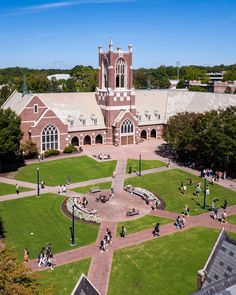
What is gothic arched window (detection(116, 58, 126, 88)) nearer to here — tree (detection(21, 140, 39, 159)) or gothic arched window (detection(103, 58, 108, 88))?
gothic arched window (detection(103, 58, 108, 88))

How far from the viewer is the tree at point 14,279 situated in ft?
55.6

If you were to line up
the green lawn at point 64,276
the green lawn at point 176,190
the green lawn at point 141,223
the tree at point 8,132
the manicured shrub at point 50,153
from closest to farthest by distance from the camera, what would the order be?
the green lawn at point 64,276 < the green lawn at point 141,223 < the green lawn at point 176,190 < the tree at point 8,132 < the manicured shrub at point 50,153

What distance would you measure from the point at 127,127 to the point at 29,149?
20511 mm

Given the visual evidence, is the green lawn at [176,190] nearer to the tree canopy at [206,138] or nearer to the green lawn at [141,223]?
the green lawn at [141,223]

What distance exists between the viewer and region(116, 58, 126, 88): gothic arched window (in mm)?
70625

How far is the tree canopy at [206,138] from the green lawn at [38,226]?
22572 millimetres

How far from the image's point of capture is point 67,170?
5425cm

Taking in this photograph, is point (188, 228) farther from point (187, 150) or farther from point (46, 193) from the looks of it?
point (187, 150)

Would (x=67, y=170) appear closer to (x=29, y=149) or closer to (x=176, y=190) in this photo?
(x=29, y=149)

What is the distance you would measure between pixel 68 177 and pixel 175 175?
605 inches

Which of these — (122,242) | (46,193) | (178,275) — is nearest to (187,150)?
(46,193)

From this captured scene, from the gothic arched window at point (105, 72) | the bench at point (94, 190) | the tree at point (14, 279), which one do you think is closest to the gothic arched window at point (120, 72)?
the gothic arched window at point (105, 72)

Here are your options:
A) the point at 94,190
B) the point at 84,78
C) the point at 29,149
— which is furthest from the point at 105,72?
the point at 84,78

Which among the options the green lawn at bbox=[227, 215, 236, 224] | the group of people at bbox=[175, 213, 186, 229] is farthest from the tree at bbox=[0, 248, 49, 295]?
the green lawn at bbox=[227, 215, 236, 224]
